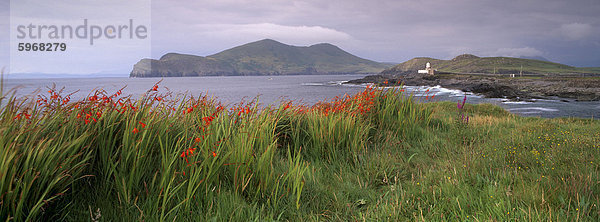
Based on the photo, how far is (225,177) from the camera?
383 cm

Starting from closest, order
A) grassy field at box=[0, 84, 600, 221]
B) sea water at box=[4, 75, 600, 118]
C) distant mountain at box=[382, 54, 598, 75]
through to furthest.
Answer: grassy field at box=[0, 84, 600, 221]
sea water at box=[4, 75, 600, 118]
distant mountain at box=[382, 54, 598, 75]

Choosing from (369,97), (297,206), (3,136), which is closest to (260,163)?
(297,206)

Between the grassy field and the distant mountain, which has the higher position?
the distant mountain

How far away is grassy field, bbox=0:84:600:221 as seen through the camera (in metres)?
2.76

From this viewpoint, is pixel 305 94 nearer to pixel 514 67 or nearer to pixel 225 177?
pixel 225 177

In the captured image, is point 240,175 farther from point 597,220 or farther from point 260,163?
point 597,220

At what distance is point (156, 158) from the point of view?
12.1 feet

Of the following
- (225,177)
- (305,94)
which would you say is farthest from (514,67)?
(225,177)

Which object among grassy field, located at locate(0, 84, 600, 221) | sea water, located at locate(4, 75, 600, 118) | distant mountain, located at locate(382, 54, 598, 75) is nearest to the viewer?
grassy field, located at locate(0, 84, 600, 221)

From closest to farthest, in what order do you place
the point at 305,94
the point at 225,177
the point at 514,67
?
the point at 225,177 → the point at 305,94 → the point at 514,67

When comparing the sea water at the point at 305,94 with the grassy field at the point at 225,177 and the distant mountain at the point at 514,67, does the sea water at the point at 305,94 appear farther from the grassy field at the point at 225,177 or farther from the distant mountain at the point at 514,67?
the distant mountain at the point at 514,67

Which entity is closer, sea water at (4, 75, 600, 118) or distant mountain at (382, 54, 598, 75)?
sea water at (4, 75, 600, 118)

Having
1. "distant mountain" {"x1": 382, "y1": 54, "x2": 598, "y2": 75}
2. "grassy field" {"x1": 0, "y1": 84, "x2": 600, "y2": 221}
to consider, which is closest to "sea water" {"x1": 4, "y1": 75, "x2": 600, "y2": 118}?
"grassy field" {"x1": 0, "y1": 84, "x2": 600, "y2": 221}

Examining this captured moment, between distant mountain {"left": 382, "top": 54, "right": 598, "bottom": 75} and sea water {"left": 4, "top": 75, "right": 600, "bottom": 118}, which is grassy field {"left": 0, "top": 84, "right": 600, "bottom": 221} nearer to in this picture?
sea water {"left": 4, "top": 75, "right": 600, "bottom": 118}
